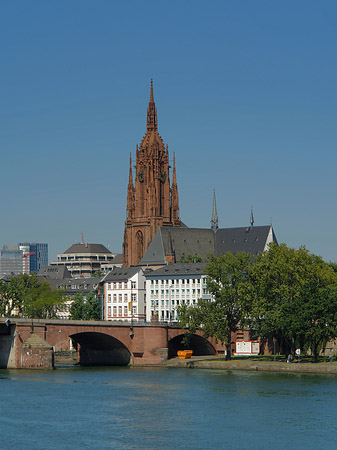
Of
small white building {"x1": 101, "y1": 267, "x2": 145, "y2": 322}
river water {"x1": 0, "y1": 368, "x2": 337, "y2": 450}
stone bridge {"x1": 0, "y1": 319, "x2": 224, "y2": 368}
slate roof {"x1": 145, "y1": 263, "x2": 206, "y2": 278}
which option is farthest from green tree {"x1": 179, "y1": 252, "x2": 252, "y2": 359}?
small white building {"x1": 101, "y1": 267, "x2": 145, "y2": 322}

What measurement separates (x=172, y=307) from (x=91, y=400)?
289 feet

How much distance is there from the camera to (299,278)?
13925 cm

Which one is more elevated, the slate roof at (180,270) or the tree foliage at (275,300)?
the slate roof at (180,270)

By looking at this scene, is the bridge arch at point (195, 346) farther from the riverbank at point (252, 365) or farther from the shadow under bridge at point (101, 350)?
the riverbank at point (252, 365)

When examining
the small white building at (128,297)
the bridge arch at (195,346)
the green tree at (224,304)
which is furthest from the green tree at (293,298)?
the small white building at (128,297)

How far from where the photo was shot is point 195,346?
161500 mm

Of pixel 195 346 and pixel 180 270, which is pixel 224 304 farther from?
pixel 180 270

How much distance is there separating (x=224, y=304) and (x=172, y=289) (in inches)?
1720

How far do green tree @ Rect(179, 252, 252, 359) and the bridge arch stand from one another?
33.6 ft

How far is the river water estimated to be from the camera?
76.6 metres

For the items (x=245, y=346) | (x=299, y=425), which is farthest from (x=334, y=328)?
(x=299, y=425)

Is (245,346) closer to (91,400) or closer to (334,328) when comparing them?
(334,328)

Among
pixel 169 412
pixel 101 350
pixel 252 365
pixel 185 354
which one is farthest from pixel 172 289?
pixel 169 412

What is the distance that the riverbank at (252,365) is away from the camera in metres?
125
